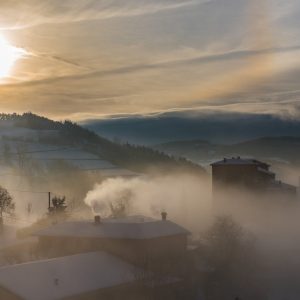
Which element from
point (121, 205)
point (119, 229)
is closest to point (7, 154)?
point (121, 205)

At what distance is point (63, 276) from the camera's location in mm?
38406

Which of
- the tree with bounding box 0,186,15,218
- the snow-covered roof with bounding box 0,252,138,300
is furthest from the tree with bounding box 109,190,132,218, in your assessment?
the snow-covered roof with bounding box 0,252,138,300

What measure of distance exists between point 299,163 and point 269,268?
5571 inches

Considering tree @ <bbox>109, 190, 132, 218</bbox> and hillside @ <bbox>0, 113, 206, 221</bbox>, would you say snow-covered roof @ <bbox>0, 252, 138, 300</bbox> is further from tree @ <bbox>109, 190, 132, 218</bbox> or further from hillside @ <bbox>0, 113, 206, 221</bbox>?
hillside @ <bbox>0, 113, 206, 221</bbox>

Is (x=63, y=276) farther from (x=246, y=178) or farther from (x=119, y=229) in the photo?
(x=246, y=178)

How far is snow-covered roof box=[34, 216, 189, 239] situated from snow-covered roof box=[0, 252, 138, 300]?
6.29m

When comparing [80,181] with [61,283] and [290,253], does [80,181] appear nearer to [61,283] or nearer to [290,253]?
[290,253]

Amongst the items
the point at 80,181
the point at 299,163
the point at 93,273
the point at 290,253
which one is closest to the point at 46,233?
the point at 93,273

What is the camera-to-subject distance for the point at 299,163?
7569 inches

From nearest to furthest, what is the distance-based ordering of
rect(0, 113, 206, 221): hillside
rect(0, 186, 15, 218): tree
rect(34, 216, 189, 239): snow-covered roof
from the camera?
1. rect(34, 216, 189, 239): snow-covered roof
2. rect(0, 186, 15, 218): tree
3. rect(0, 113, 206, 221): hillside

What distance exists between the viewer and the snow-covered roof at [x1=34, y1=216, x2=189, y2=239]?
A: 1986 inches

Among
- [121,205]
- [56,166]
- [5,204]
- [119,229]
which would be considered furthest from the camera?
[56,166]

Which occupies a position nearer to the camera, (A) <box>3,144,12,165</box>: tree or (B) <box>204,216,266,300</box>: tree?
(B) <box>204,216,266,300</box>: tree

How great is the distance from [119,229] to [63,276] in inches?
521
